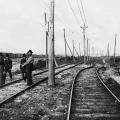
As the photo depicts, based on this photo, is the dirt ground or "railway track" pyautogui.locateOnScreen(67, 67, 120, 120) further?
the dirt ground

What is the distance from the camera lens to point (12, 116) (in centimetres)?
680

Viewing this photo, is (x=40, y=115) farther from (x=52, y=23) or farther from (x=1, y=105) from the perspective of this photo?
(x=52, y=23)

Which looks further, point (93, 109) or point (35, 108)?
point (35, 108)

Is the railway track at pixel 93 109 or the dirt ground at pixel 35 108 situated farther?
the dirt ground at pixel 35 108

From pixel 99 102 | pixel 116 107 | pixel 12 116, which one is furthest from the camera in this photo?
pixel 99 102

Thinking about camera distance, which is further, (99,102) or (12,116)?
(99,102)

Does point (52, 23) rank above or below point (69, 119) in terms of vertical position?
above

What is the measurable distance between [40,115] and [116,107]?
2.59m

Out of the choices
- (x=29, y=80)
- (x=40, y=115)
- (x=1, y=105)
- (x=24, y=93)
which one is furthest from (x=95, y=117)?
(x=29, y=80)

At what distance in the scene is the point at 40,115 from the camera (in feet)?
Result: 22.8

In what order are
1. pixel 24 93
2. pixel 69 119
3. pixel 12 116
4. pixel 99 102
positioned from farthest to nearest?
pixel 24 93, pixel 99 102, pixel 12 116, pixel 69 119

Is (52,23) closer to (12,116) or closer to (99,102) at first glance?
(99,102)

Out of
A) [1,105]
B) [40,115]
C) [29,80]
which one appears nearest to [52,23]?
[29,80]

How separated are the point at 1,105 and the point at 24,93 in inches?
107
